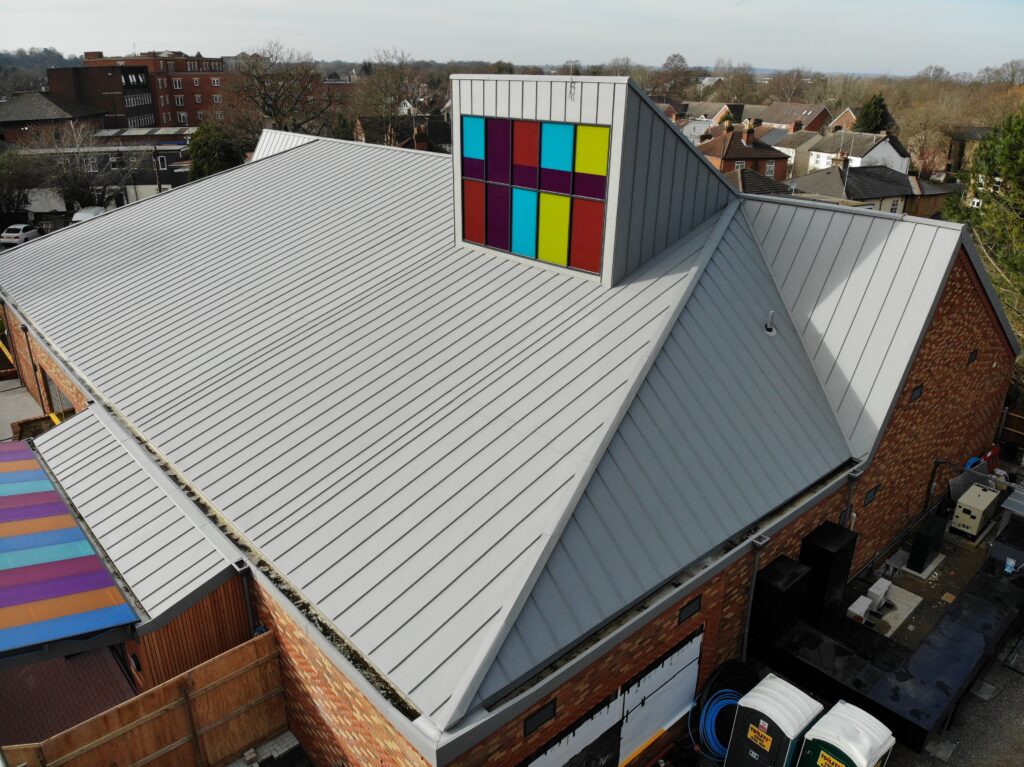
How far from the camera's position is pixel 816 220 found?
15875 mm

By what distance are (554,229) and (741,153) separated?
48.3 meters

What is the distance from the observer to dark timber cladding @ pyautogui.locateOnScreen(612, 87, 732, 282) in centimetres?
1446

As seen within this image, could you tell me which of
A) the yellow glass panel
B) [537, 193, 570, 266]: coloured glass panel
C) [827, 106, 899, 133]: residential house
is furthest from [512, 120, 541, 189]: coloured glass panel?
[827, 106, 899, 133]: residential house

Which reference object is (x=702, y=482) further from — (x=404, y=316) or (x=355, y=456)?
(x=404, y=316)

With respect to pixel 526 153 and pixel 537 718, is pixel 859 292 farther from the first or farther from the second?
pixel 537 718

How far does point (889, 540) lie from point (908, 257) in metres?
6.32

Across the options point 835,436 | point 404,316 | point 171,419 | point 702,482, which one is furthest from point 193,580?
point 835,436

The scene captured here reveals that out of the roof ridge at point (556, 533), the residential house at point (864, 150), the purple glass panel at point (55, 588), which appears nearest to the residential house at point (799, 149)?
the residential house at point (864, 150)

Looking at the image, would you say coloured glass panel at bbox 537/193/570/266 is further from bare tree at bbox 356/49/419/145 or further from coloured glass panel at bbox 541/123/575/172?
bare tree at bbox 356/49/419/145

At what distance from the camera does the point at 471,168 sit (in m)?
17.1

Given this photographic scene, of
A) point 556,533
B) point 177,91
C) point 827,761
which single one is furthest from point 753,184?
point 177,91

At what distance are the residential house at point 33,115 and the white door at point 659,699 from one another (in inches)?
2988

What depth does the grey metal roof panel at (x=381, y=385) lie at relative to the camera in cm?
985

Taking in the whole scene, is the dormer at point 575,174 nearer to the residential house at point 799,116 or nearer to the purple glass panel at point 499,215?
the purple glass panel at point 499,215
